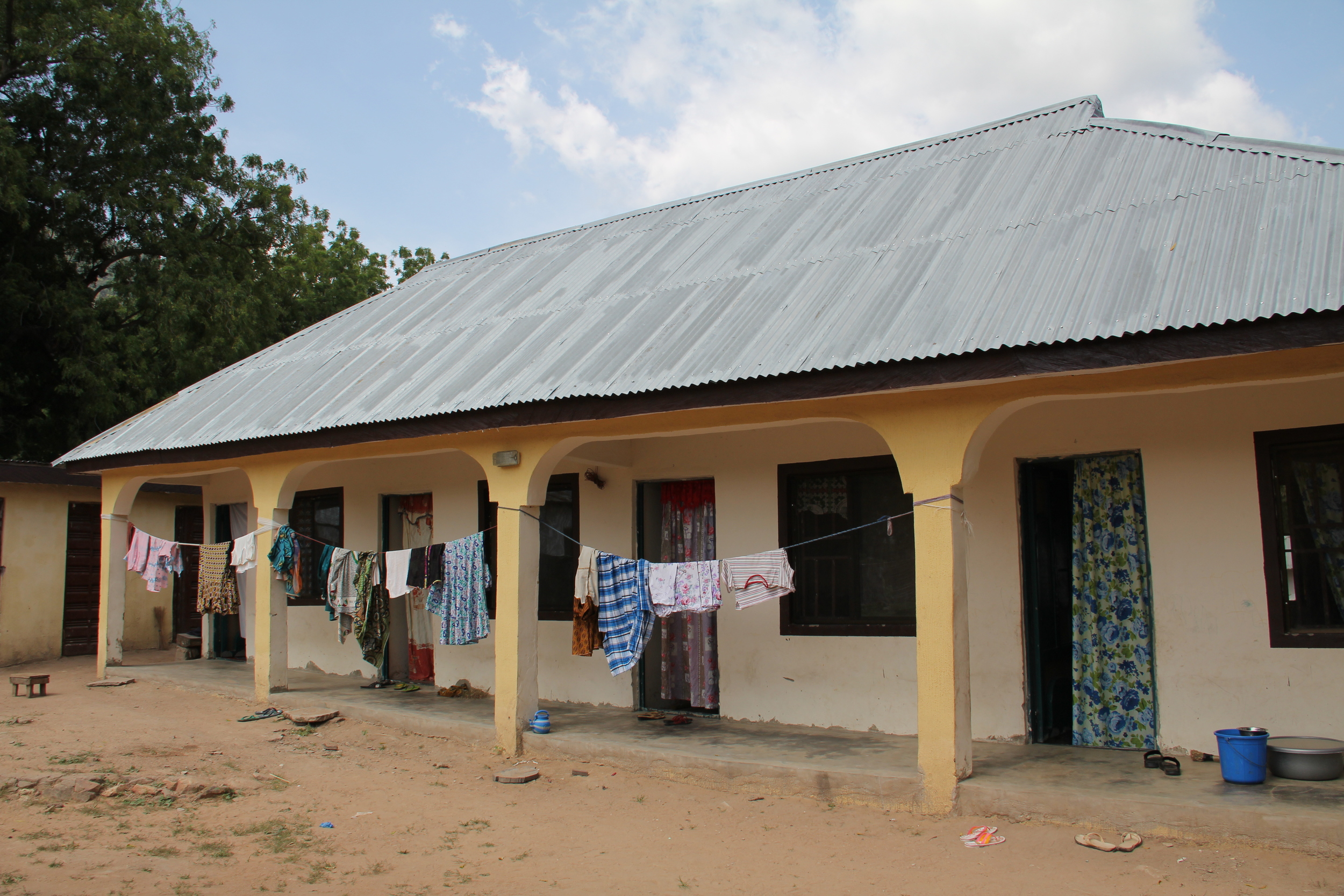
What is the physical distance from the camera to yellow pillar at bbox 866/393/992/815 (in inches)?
222

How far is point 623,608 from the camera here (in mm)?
7359

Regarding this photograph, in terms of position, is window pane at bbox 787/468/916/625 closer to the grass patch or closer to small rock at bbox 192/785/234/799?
the grass patch

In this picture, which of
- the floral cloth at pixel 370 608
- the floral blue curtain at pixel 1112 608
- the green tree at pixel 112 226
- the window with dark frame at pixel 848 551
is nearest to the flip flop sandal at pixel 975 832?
the floral blue curtain at pixel 1112 608

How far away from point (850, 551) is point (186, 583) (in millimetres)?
11200

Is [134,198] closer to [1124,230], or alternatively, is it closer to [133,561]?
[133,561]

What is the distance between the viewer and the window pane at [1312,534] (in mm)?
5996

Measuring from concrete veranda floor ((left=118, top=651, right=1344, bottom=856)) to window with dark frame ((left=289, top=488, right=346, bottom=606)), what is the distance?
2.49 metres

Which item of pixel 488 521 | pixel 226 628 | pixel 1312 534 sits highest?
pixel 488 521

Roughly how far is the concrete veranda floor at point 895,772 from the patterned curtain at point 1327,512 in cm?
127

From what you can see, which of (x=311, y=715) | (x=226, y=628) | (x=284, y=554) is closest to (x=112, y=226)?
(x=226, y=628)

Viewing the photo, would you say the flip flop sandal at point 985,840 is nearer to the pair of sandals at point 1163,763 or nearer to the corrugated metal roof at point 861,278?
the pair of sandals at point 1163,763

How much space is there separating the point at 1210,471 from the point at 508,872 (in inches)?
195

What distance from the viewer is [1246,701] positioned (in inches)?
242

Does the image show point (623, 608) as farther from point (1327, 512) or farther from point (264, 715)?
point (1327, 512)
